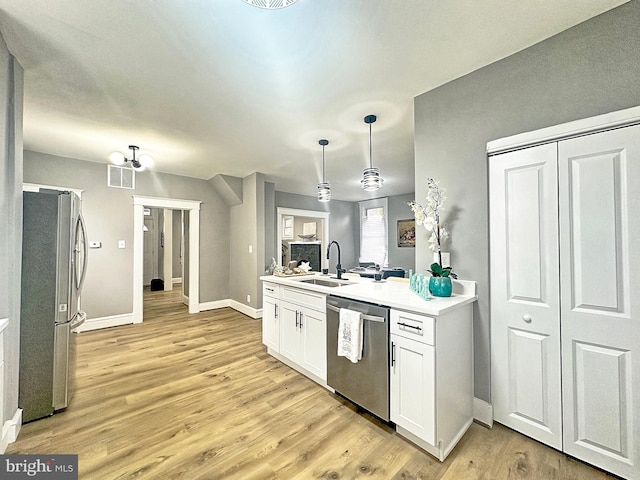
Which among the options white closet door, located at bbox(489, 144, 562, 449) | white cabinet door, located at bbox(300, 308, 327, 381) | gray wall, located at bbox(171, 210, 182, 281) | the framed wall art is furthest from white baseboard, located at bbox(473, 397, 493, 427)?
gray wall, located at bbox(171, 210, 182, 281)

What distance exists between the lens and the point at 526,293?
1.77 m

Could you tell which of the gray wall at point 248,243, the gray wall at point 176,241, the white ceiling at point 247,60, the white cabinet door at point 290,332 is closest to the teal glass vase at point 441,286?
the white cabinet door at point 290,332

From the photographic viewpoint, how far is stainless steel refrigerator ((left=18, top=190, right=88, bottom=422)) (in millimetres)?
2004

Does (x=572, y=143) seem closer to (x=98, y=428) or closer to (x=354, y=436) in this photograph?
(x=354, y=436)

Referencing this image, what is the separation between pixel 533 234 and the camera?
1.75 metres

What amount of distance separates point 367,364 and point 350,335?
239 millimetres

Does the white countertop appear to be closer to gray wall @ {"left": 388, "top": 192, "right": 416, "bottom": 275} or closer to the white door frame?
the white door frame

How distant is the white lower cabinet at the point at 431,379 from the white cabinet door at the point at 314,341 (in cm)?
73

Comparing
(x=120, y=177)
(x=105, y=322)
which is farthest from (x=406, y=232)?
(x=105, y=322)

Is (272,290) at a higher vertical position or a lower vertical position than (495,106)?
lower

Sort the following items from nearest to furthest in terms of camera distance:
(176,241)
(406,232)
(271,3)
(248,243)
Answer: (271,3), (248,243), (406,232), (176,241)

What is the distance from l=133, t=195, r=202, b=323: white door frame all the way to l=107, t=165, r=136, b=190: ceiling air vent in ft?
0.79

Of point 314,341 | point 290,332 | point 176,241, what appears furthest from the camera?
point 176,241

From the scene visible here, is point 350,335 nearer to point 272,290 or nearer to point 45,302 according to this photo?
point 272,290
